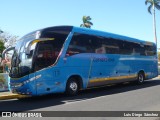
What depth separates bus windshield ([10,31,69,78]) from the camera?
1237 centimetres

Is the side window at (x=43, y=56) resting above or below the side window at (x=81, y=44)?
below

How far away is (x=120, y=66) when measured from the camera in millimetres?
18109

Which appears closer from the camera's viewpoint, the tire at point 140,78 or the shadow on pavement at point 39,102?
the shadow on pavement at point 39,102

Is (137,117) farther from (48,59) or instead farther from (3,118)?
(48,59)

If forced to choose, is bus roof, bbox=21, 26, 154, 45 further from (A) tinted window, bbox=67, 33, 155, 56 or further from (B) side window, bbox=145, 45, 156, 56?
(B) side window, bbox=145, 45, 156, 56

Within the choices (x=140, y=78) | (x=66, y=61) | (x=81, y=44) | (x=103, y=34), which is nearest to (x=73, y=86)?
(x=66, y=61)

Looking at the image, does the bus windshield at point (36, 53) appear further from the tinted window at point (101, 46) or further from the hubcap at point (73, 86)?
the hubcap at point (73, 86)

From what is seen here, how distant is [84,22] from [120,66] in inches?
1789

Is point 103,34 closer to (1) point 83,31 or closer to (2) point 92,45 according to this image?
(2) point 92,45

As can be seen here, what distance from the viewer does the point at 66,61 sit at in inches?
540

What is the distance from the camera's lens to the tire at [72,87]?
46.1ft

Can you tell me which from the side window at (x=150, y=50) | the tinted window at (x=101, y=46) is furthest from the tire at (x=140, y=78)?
the side window at (x=150, y=50)

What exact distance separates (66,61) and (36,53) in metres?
1.88

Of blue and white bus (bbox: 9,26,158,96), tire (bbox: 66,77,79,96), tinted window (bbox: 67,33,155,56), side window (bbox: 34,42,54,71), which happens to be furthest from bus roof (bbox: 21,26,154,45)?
tire (bbox: 66,77,79,96)
